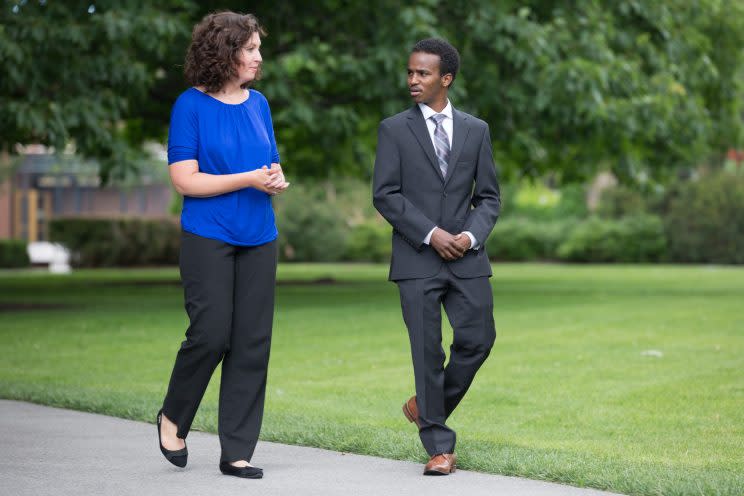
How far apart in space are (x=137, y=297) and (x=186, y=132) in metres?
15.6

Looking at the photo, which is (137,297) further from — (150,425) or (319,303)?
(150,425)

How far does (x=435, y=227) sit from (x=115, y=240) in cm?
3279

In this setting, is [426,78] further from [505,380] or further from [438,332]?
[505,380]

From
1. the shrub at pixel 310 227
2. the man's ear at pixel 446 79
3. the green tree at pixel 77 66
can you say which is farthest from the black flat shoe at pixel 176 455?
the shrub at pixel 310 227

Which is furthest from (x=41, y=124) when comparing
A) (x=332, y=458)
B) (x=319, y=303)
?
(x=332, y=458)

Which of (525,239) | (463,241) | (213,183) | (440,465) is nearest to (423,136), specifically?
(463,241)

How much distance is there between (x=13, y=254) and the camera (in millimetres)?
37031

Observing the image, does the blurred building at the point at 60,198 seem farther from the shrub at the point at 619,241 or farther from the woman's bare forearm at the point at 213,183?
the woman's bare forearm at the point at 213,183

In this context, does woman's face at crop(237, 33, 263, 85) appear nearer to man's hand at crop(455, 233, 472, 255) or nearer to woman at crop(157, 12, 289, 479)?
woman at crop(157, 12, 289, 479)

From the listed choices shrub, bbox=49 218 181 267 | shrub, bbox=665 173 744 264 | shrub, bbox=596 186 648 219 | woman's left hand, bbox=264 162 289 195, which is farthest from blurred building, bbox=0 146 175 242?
woman's left hand, bbox=264 162 289 195

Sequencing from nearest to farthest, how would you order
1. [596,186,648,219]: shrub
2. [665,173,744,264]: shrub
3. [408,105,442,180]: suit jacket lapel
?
[408,105,442,180]: suit jacket lapel → [665,173,744,264]: shrub → [596,186,648,219]: shrub

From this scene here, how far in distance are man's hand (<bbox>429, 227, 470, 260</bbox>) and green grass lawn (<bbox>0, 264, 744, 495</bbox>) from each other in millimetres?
989

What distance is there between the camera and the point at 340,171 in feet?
82.8

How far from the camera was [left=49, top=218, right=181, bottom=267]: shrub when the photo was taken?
36781mm
